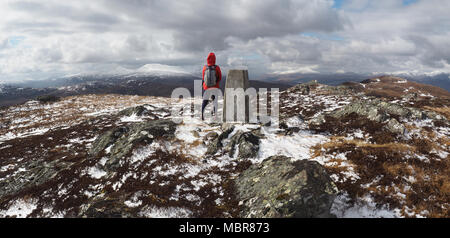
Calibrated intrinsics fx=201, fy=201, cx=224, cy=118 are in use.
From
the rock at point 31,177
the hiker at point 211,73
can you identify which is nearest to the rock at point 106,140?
the rock at point 31,177

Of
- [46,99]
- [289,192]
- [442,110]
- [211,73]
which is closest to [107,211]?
[289,192]

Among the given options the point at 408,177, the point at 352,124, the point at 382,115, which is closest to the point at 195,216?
the point at 408,177

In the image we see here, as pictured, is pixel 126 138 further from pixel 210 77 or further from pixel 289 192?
pixel 289 192

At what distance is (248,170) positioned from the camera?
1146 cm

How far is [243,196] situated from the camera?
30.8ft

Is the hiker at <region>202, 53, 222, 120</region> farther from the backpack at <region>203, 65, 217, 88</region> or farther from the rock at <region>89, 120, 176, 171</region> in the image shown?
the rock at <region>89, 120, 176, 171</region>

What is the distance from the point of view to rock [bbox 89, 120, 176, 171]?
14172 mm

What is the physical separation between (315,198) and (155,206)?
256 inches

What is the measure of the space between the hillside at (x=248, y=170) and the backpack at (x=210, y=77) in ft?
12.5

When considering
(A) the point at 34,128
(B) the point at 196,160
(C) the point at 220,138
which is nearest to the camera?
(B) the point at 196,160

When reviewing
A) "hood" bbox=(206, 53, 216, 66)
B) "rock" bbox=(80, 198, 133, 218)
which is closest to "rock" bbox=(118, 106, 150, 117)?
"hood" bbox=(206, 53, 216, 66)

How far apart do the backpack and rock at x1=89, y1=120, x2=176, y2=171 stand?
4.98 m

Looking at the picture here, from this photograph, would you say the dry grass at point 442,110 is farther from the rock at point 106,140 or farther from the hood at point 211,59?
the rock at point 106,140

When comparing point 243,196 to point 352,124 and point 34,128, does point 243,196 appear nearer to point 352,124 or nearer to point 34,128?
point 352,124
